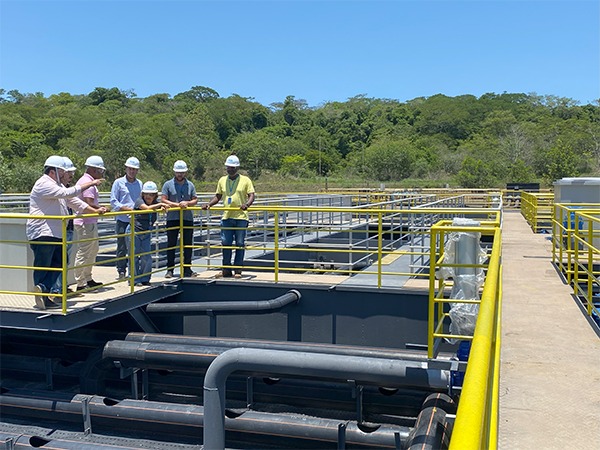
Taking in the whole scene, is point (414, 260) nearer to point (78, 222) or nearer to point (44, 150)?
point (78, 222)

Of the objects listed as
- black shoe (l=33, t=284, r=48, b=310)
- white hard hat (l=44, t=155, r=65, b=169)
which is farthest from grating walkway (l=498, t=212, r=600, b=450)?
white hard hat (l=44, t=155, r=65, b=169)

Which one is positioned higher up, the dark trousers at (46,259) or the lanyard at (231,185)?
the lanyard at (231,185)

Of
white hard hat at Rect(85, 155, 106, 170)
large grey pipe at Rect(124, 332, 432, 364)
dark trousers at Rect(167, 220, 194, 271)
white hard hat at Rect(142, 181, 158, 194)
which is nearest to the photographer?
large grey pipe at Rect(124, 332, 432, 364)

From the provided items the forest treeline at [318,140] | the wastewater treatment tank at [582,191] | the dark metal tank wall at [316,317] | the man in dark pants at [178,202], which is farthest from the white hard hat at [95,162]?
the forest treeline at [318,140]

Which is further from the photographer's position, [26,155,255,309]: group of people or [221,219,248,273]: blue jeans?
[221,219,248,273]: blue jeans

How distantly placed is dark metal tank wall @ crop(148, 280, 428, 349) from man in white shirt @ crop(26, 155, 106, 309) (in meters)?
2.04

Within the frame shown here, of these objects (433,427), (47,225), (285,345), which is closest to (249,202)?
(285,345)

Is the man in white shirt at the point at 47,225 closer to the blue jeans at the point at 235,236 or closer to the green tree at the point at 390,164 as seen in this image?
the blue jeans at the point at 235,236

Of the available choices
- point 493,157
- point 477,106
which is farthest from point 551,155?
point 477,106

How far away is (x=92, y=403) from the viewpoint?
797 centimetres

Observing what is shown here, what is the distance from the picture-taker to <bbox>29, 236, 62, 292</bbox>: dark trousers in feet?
24.2

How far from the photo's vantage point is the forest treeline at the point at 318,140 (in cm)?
5628

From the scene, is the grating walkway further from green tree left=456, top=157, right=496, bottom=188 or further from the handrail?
green tree left=456, top=157, right=496, bottom=188

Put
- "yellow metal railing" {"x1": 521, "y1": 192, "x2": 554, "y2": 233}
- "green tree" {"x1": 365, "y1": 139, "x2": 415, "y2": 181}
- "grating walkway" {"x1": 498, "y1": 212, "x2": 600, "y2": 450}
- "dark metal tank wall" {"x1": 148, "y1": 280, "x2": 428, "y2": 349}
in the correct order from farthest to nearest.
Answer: "green tree" {"x1": 365, "y1": 139, "x2": 415, "y2": 181} < "yellow metal railing" {"x1": 521, "y1": 192, "x2": 554, "y2": 233} < "dark metal tank wall" {"x1": 148, "y1": 280, "x2": 428, "y2": 349} < "grating walkway" {"x1": 498, "y1": 212, "x2": 600, "y2": 450}
